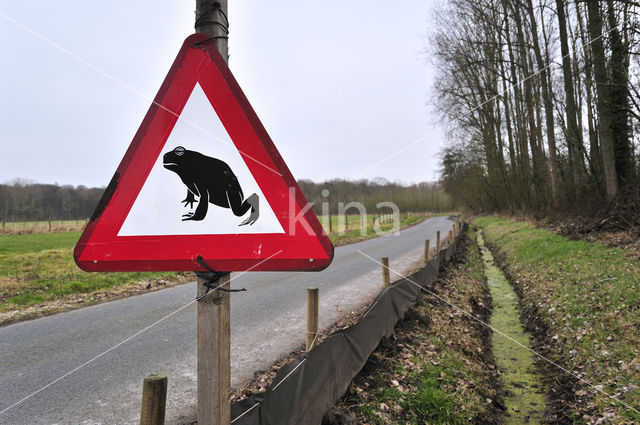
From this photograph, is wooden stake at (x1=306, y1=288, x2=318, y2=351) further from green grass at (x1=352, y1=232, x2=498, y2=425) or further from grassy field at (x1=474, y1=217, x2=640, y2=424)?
grassy field at (x1=474, y1=217, x2=640, y2=424)

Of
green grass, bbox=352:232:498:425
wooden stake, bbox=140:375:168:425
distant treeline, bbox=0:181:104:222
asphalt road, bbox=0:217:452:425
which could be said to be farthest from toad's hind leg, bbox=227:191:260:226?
distant treeline, bbox=0:181:104:222

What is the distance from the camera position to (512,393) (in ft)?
15.9

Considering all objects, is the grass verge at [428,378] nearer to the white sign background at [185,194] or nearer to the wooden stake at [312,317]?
the wooden stake at [312,317]

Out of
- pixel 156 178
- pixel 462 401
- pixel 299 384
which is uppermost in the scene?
pixel 156 178

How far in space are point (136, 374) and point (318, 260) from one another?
3.64 metres

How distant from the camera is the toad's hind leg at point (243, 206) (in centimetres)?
144

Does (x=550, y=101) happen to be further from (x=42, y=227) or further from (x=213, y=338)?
(x=42, y=227)

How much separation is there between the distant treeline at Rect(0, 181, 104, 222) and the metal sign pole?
5563cm

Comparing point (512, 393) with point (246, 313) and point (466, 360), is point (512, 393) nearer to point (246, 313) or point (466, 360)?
point (466, 360)

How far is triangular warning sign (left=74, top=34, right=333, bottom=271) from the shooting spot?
143cm

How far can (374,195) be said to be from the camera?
212 feet

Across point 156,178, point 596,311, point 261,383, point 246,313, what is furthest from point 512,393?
point 156,178

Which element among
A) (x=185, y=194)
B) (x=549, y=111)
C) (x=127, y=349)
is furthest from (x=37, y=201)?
(x=185, y=194)

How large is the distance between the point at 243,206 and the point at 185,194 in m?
0.24
